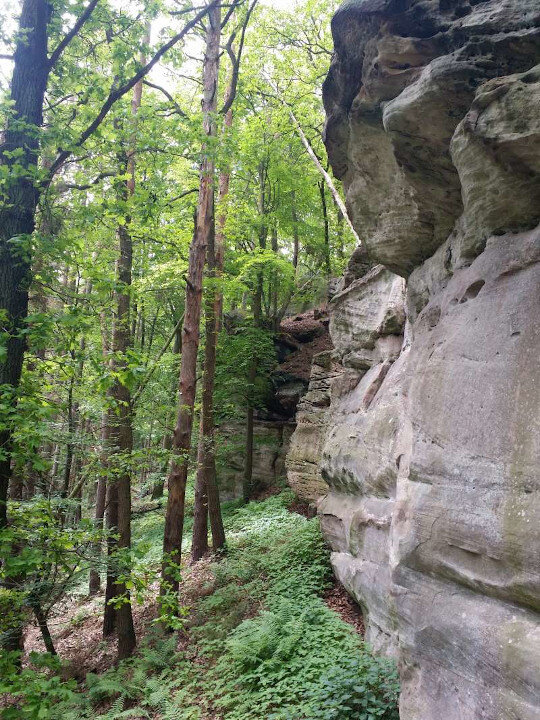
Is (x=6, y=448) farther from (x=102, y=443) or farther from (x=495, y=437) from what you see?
(x=495, y=437)

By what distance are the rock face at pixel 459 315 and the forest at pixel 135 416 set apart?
1.55 metres

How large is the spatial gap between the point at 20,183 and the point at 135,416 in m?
6.30

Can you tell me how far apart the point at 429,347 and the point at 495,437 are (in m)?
1.49

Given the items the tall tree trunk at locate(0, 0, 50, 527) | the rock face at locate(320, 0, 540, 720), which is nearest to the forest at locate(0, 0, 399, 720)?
the tall tree trunk at locate(0, 0, 50, 527)

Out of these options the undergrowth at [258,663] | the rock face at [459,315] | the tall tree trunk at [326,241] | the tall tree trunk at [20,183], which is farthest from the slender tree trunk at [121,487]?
the tall tree trunk at [326,241]

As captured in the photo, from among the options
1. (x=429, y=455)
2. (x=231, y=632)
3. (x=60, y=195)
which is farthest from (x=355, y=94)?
(x=231, y=632)

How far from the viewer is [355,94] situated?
222 inches

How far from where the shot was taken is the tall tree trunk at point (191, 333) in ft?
29.2

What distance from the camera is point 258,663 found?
6.57 meters

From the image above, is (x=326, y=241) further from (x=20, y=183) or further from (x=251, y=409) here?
(x=20, y=183)

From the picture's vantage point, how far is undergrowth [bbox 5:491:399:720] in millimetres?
5133

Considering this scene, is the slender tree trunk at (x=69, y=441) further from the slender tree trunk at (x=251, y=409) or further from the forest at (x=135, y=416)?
the slender tree trunk at (x=251, y=409)

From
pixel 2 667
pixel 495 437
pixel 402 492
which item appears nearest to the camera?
pixel 495 437

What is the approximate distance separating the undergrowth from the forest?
3 cm
